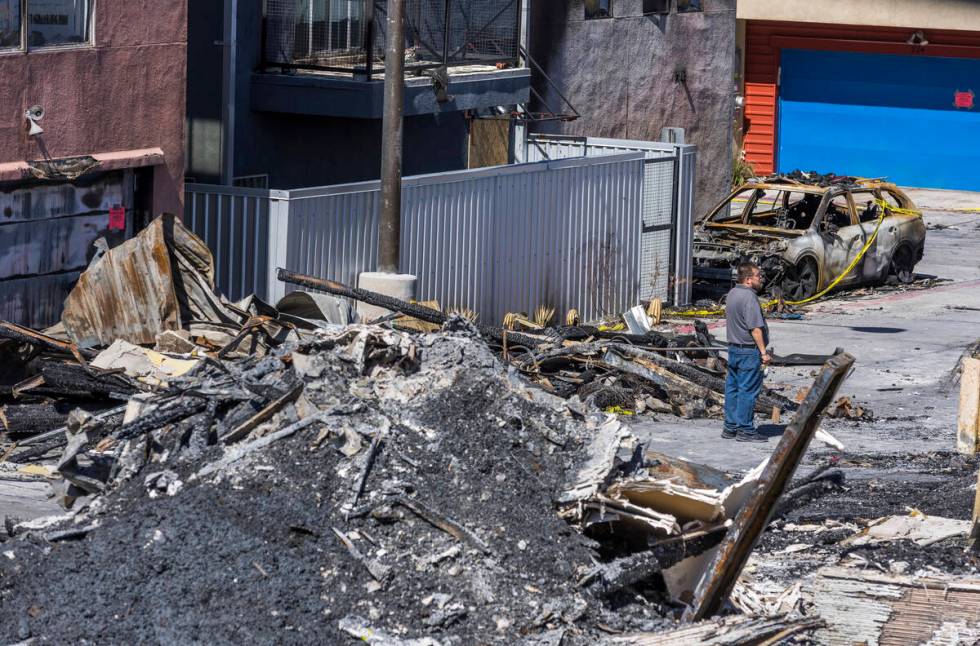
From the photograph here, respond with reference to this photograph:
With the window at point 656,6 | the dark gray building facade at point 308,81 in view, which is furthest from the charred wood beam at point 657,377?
the window at point 656,6

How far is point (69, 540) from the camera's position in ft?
27.0

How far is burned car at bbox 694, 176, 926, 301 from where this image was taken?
20.2 metres

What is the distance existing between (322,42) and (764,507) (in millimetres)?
11110

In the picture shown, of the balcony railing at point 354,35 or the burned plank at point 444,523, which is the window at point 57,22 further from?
the burned plank at point 444,523

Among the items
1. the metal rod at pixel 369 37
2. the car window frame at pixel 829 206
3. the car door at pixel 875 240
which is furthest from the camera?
the car door at pixel 875 240

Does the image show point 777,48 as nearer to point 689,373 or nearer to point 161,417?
point 689,373

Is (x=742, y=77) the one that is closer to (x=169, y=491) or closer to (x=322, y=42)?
(x=322, y=42)

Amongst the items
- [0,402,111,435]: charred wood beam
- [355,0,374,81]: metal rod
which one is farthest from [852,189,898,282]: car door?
[0,402,111,435]: charred wood beam

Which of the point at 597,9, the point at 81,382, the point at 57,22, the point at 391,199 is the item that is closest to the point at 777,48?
the point at 597,9

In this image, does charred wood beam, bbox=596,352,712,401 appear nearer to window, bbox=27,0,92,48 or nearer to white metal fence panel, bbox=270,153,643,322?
white metal fence panel, bbox=270,153,643,322

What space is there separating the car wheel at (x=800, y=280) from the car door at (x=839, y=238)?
0.44 ft

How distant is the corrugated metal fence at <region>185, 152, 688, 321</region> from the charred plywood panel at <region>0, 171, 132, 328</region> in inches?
44.9

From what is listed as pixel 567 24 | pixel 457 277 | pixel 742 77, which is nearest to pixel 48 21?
pixel 457 277

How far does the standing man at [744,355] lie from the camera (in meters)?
12.8
